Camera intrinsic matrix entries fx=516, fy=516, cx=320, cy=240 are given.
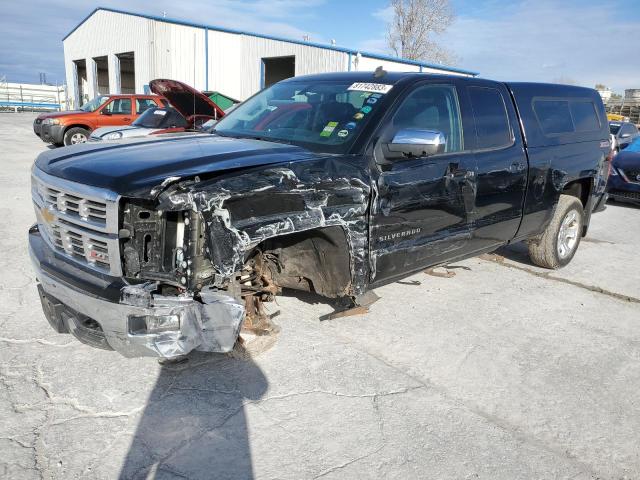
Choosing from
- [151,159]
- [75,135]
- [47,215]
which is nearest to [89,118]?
[75,135]

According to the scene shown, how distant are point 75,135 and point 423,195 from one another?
14.0m

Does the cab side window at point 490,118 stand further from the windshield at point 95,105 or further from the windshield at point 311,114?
the windshield at point 95,105

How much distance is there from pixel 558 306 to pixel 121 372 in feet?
12.7

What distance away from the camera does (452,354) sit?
12.5 feet

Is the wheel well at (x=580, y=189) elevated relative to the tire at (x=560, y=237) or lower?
elevated

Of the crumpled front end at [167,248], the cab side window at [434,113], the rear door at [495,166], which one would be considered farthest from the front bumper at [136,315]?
the rear door at [495,166]

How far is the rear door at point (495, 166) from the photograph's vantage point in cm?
434

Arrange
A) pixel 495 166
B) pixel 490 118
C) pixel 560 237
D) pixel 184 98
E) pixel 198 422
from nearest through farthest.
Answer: pixel 198 422 < pixel 495 166 < pixel 490 118 < pixel 560 237 < pixel 184 98

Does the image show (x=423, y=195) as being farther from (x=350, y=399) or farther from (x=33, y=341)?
(x=33, y=341)

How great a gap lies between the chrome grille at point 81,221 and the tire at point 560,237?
4636 mm

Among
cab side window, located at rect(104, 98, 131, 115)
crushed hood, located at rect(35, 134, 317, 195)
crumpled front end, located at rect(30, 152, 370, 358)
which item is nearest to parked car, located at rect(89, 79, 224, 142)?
crushed hood, located at rect(35, 134, 317, 195)

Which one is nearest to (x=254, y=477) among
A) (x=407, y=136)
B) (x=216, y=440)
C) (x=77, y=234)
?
(x=216, y=440)

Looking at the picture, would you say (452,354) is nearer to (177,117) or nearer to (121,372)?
(121,372)

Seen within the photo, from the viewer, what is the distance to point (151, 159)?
9.70ft
